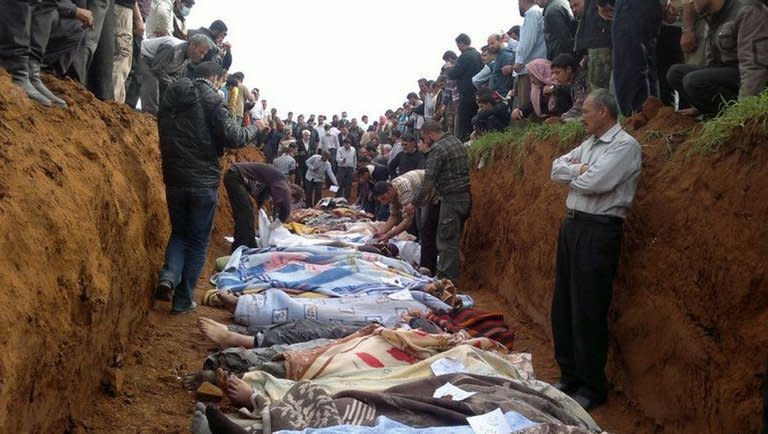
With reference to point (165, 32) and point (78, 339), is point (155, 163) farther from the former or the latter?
point (78, 339)

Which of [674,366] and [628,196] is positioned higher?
[628,196]

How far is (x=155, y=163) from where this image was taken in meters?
8.17

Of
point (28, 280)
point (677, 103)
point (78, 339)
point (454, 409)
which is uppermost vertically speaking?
point (677, 103)

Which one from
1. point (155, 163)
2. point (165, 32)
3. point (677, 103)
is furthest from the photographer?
point (165, 32)

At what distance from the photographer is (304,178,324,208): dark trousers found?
21.0 metres

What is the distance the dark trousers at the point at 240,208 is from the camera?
9266 millimetres

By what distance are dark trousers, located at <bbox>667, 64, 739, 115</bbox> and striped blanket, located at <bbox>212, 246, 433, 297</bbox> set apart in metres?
3.32

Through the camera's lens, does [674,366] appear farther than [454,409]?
Yes

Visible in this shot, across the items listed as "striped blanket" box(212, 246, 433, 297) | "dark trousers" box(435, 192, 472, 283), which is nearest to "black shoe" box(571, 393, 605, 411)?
"striped blanket" box(212, 246, 433, 297)

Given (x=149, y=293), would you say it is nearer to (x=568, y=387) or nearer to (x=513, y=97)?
(x=568, y=387)

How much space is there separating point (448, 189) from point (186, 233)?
334cm

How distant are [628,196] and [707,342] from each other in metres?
1.15

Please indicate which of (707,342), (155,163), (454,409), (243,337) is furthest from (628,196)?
(155,163)

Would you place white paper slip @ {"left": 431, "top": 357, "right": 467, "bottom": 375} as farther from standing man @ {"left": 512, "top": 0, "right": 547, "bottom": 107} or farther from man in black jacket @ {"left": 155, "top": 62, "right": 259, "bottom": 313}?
standing man @ {"left": 512, "top": 0, "right": 547, "bottom": 107}
